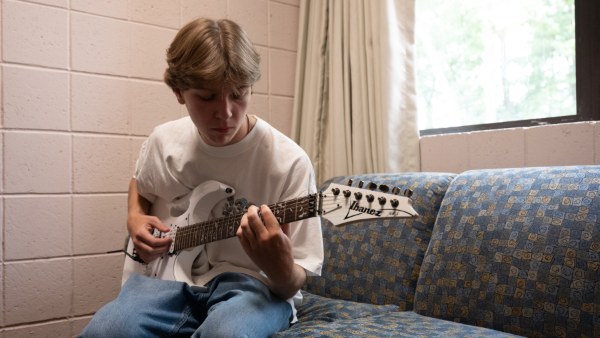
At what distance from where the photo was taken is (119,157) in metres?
2.18

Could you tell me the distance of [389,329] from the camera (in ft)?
4.41

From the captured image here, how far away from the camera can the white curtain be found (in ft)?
7.14

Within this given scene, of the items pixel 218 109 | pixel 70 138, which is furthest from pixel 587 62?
pixel 70 138

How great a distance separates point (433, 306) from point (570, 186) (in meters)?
0.47

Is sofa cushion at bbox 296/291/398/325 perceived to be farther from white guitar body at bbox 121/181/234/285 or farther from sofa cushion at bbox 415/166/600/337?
white guitar body at bbox 121/181/234/285

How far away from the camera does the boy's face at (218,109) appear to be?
53.5 inches

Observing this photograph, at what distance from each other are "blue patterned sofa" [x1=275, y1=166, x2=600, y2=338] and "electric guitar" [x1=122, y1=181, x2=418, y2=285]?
0.30m

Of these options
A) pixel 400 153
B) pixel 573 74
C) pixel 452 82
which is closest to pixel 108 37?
pixel 400 153

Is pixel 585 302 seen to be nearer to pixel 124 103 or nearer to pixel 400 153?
pixel 400 153

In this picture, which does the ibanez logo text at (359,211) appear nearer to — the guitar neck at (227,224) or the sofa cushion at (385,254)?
the guitar neck at (227,224)

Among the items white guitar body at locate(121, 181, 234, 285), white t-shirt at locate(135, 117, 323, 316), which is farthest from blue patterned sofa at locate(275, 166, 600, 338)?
white guitar body at locate(121, 181, 234, 285)

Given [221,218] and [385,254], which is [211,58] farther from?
[385,254]

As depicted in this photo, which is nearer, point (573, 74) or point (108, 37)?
point (573, 74)

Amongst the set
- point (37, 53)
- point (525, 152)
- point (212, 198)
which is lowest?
point (212, 198)
